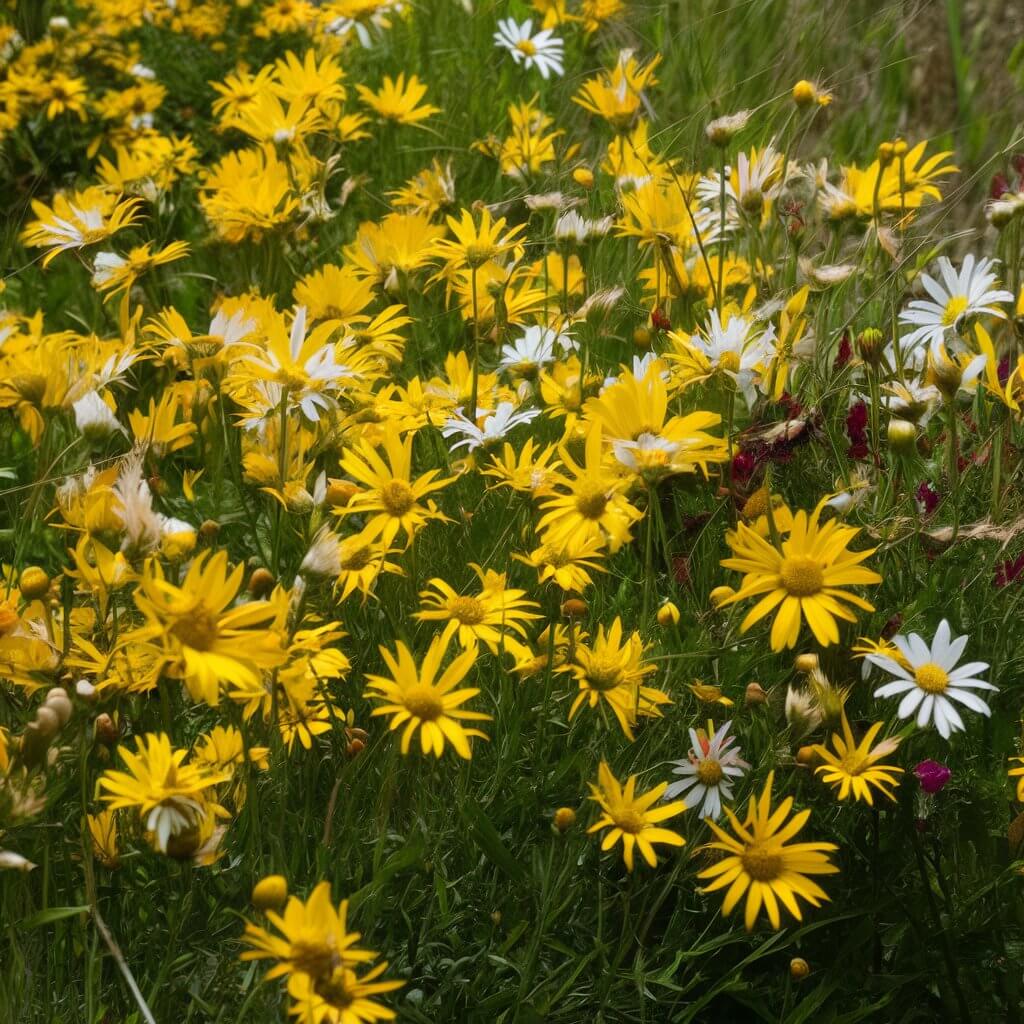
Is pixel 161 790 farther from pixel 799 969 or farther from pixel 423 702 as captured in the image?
pixel 799 969

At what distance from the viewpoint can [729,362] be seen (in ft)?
5.28

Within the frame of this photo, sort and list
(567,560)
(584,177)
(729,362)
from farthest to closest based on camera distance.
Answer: (584,177) < (729,362) < (567,560)

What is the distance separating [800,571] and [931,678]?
0.68 ft

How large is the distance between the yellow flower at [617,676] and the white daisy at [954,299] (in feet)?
2.06

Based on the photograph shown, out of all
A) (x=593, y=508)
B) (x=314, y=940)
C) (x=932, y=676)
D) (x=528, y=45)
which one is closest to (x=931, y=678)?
(x=932, y=676)

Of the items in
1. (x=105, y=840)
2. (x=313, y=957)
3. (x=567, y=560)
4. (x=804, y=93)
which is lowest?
(x=313, y=957)

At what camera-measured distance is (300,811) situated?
4.87 ft

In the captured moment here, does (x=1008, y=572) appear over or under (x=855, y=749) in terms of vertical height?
over

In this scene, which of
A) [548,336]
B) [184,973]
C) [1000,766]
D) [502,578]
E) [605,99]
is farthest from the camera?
[605,99]

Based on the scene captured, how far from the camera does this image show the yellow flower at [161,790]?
1.13 m

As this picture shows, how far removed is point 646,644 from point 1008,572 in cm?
54

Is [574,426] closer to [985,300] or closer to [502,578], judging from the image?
[502,578]

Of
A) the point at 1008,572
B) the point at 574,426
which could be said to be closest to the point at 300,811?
the point at 574,426

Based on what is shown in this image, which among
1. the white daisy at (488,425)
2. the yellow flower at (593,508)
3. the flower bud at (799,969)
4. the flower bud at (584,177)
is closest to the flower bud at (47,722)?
the yellow flower at (593,508)
